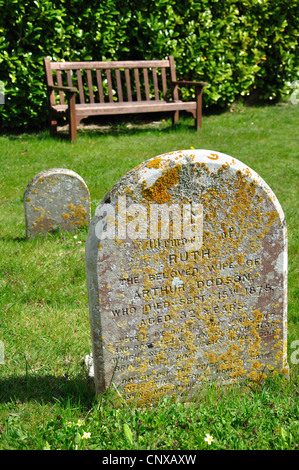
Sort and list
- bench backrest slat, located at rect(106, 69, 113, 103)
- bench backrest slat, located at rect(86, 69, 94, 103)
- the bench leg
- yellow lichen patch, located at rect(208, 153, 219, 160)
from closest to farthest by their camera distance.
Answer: yellow lichen patch, located at rect(208, 153, 219, 160) < bench backrest slat, located at rect(86, 69, 94, 103) < bench backrest slat, located at rect(106, 69, 113, 103) < the bench leg

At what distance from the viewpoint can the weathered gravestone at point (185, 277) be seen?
2.34 m

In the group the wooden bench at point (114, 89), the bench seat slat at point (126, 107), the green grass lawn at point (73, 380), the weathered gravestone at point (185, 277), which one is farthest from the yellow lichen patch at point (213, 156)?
the bench seat slat at point (126, 107)

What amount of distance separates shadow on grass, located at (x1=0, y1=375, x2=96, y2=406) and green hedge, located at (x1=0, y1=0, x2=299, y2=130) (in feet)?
17.9

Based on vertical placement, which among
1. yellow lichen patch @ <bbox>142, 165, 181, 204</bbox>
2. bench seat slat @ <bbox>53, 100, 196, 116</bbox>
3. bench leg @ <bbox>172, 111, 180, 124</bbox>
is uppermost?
yellow lichen patch @ <bbox>142, 165, 181, 204</bbox>

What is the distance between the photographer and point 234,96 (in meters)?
9.41

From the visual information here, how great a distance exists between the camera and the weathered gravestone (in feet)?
7.68

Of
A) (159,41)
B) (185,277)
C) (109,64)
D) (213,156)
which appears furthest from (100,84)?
(185,277)

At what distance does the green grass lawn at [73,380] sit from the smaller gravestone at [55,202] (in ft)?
0.37

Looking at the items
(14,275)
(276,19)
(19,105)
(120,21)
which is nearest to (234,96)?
(276,19)

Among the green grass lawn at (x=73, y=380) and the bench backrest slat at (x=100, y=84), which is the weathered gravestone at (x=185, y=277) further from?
the bench backrest slat at (x=100, y=84)

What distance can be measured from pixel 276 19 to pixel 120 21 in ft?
9.56

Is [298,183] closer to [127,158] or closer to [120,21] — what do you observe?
[127,158]

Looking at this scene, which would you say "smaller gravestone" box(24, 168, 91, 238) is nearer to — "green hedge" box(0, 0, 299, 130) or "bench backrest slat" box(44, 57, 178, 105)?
"bench backrest slat" box(44, 57, 178, 105)

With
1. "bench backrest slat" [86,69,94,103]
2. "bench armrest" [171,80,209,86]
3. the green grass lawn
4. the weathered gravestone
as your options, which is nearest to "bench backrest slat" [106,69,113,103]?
"bench backrest slat" [86,69,94,103]
